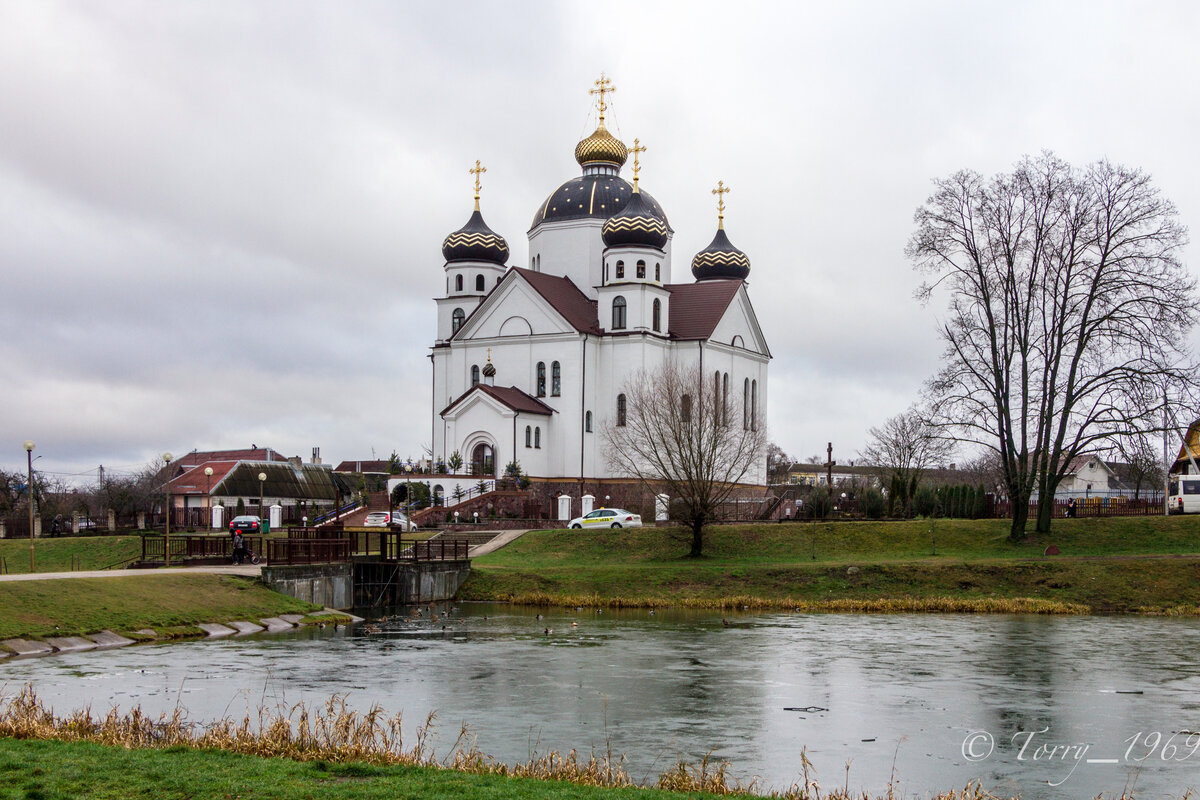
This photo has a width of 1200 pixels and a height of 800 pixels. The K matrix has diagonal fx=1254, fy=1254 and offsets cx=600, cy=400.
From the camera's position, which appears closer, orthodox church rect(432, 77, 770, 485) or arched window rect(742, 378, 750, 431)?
orthodox church rect(432, 77, 770, 485)

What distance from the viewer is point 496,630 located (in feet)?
98.7

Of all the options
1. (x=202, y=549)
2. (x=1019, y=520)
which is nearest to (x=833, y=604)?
(x=1019, y=520)

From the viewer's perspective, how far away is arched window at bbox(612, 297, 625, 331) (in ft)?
204

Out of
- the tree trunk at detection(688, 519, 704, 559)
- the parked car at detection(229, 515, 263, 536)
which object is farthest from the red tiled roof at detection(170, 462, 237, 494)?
the tree trunk at detection(688, 519, 704, 559)

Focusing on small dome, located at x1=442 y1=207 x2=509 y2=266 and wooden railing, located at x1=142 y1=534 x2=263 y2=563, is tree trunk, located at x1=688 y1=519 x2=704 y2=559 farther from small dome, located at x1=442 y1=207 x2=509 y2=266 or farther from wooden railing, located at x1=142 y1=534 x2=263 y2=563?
small dome, located at x1=442 y1=207 x2=509 y2=266

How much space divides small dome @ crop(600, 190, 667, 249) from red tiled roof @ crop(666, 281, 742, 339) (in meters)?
4.34

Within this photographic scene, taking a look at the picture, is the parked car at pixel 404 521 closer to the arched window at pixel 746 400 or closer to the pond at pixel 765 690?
the pond at pixel 765 690

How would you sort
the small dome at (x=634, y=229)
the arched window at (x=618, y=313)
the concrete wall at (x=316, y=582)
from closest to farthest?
the concrete wall at (x=316, y=582)
the small dome at (x=634, y=229)
the arched window at (x=618, y=313)

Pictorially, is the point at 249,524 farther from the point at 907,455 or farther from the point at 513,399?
the point at 907,455

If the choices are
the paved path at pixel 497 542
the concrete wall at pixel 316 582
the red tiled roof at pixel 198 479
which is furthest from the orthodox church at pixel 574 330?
the concrete wall at pixel 316 582

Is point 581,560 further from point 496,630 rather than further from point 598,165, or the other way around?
point 598,165

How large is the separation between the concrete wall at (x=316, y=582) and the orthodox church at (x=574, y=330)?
23308mm

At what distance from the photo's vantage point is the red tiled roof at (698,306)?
63688 millimetres

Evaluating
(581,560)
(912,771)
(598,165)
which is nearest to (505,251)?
(598,165)
